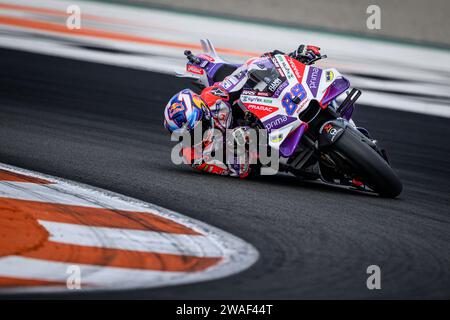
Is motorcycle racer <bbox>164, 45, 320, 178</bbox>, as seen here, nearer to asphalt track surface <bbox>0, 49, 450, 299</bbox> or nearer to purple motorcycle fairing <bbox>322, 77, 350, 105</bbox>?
asphalt track surface <bbox>0, 49, 450, 299</bbox>

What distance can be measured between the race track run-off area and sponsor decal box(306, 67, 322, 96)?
0.93 meters

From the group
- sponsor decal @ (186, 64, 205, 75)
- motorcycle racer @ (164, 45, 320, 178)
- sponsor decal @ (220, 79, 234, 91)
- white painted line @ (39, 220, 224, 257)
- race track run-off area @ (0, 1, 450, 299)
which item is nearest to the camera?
race track run-off area @ (0, 1, 450, 299)

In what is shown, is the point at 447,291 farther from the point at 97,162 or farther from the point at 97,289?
the point at 97,162

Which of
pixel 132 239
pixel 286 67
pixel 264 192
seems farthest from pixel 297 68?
pixel 132 239

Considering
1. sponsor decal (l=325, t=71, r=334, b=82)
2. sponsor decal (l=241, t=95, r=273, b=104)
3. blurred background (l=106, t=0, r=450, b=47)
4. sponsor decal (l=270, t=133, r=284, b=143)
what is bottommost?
sponsor decal (l=270, t=133, r=284, b=143)

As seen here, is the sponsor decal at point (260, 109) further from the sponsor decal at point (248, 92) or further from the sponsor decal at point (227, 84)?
the sponsor decal at point (227, 84)

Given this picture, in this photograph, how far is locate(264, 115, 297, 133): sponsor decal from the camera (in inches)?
328

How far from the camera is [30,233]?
587cm

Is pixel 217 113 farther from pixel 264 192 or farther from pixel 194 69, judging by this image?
pixel 264 192

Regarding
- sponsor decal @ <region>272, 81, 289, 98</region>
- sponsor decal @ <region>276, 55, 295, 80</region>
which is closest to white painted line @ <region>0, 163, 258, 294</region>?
sponsor decal @ <region>272, 81, 289, 98</region>

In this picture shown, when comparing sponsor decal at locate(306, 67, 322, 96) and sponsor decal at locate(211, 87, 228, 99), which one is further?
sponsor decal at locate(211, 87, 228, 99)

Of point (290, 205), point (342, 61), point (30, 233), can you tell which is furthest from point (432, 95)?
point (30, 233)

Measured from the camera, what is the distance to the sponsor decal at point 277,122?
834 centimetres

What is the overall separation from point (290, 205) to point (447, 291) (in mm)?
2356
